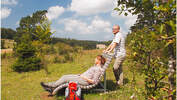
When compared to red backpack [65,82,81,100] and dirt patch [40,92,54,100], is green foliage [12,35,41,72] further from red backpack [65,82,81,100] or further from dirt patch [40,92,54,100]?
red backpack [65,82,81,100]

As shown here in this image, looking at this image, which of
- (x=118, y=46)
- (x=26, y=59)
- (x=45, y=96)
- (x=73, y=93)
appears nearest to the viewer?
(x=73, y=93)

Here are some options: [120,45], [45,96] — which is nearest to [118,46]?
[120,45]

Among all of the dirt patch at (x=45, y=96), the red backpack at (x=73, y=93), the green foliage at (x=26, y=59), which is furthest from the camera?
the green foliage at (x=26, y=59)

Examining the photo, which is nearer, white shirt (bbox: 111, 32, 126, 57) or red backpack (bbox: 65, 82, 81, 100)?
red backpack (bbox: 65, 82, 81, 100)

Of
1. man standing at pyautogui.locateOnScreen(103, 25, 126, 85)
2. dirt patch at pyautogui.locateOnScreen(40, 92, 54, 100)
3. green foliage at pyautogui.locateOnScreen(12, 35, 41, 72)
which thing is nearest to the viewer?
dirt patch at pyautogui.locateOnScreen(40, 92, 54, 100)

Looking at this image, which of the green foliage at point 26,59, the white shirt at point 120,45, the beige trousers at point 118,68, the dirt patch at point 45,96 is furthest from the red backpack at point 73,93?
the green foliage at point 26,59

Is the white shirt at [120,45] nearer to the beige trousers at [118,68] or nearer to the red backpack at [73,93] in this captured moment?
the beige trousers at [118,68]

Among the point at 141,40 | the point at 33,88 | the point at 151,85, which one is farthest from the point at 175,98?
the point at 33,88

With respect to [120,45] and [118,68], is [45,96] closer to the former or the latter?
[118,68]

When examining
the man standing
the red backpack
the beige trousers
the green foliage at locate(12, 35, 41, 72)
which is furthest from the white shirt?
the green foliage at locate(12, 35, 41, 72)

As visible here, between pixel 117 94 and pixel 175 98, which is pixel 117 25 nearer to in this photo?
pixel 117 94

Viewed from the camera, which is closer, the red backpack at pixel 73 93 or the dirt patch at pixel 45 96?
the red backpack at pixel 73 93

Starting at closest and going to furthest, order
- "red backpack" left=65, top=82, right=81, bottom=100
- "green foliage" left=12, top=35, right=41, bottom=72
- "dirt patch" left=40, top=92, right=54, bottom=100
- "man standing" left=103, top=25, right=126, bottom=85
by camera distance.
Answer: "red backpack" left=65, top=82, right=81, bottom=100 < "dirt patch" left=40, top=92, right=54, bottom=100 < "man standing" left=103, top=25, right=126, bottom=85 < "green foliage" left=12, top=35, right=41, bottom=72

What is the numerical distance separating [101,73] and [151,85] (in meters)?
2.46
